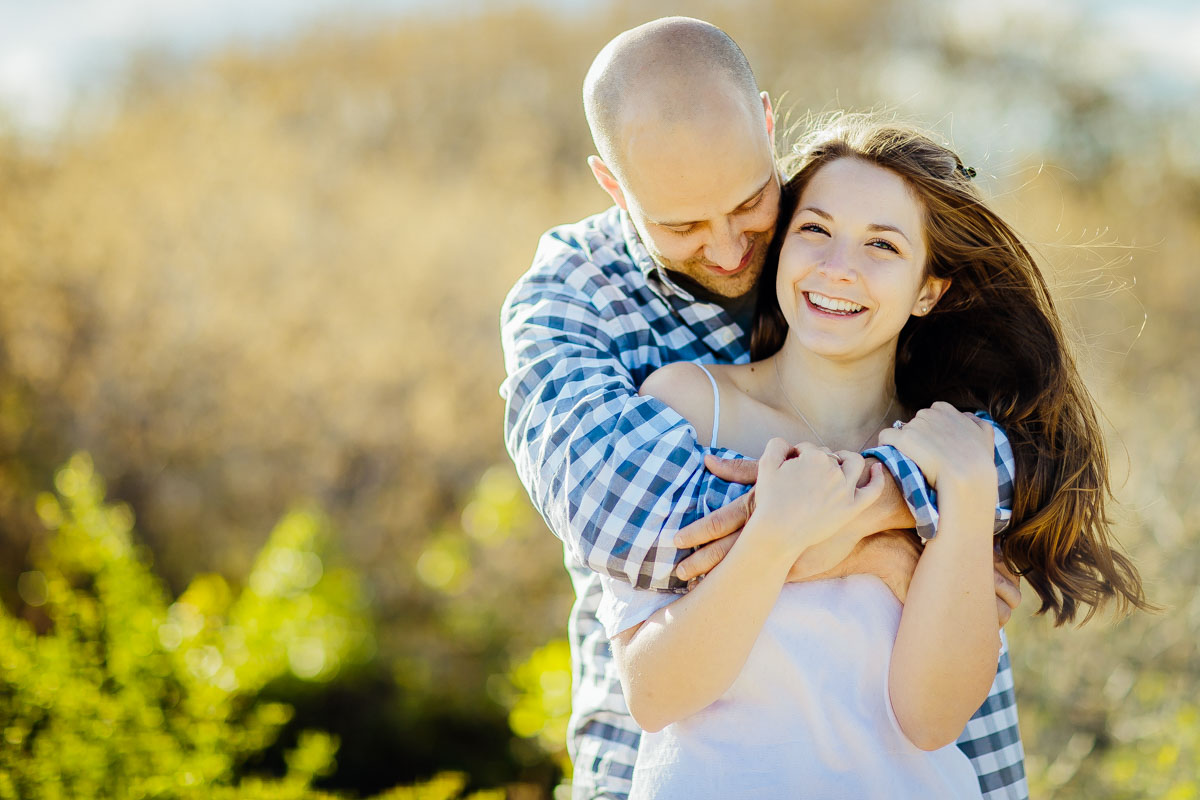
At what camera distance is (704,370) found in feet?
6.84

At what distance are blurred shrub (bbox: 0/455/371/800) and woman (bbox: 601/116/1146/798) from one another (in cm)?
146

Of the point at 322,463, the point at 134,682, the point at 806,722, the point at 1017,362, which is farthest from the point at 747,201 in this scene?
the point at 322,463

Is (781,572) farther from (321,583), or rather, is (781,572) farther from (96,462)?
(96,462)

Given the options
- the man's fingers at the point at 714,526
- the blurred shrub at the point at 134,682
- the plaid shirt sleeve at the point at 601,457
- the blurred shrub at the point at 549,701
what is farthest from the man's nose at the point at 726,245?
the blurred shrub at the point at 134,682

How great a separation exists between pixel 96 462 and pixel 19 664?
2692 millimetres

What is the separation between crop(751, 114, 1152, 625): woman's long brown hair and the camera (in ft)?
6.73

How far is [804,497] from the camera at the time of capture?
5.72ft

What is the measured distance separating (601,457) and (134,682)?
6.21 feet

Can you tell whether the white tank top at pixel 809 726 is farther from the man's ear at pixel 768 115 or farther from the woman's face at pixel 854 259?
the man's ear at pixel 768 115

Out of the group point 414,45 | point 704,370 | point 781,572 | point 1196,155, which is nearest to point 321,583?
point 704,370

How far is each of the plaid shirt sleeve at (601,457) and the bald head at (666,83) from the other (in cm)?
49

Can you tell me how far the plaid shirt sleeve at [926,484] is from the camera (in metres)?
1.82

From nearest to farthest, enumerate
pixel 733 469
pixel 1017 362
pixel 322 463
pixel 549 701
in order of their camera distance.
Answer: pixel 733 469
pixel 1017 362
pixel 549 701
pixel 322 463

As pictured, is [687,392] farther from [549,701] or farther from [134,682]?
[134,682]
